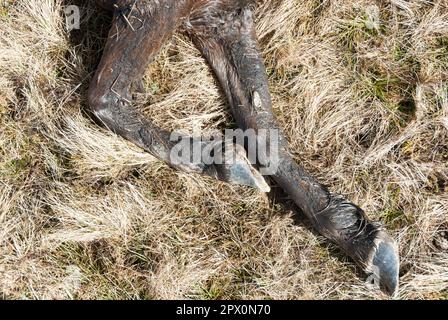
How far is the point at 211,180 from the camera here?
12.8 feet

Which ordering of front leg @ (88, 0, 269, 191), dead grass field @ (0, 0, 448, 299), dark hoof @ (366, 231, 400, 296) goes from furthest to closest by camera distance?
dead grass field @ (0, 0, 448, 299) → front leg @ (88, 0, 269, 191) → dark hoof @ (366, 231, 400, 296)

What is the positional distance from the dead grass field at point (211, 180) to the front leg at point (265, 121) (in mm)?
154

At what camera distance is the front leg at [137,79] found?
358cm

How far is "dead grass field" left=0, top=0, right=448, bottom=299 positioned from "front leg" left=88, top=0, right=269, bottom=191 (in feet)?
0.57

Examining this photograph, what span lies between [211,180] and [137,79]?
792 millimetres

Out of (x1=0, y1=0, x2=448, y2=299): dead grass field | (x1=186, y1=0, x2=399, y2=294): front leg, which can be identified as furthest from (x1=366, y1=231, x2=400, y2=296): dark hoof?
(x1=0, y1=0, x2=448, y2=299): dead grass field

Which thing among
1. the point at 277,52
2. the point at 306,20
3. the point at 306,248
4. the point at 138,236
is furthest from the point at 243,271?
the point at 306,20

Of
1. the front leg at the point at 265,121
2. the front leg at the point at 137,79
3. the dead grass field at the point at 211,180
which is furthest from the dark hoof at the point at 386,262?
the front leg at the point at 137,79

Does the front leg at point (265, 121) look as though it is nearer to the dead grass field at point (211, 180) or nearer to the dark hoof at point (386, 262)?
the dark hoof at point (386, 262)

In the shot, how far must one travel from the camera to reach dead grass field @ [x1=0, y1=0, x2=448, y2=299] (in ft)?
12.1
